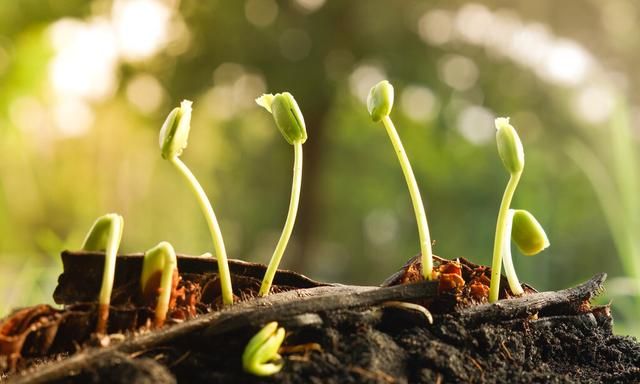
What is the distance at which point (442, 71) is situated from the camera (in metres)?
6.55

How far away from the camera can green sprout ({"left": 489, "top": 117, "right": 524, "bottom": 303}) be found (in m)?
0.53

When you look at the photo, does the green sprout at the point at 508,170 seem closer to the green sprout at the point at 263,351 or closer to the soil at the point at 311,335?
the soil at the point at 311,335

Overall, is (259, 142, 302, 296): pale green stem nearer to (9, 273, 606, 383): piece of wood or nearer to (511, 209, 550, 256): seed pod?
(9, 273, 606, 383): piece of wood

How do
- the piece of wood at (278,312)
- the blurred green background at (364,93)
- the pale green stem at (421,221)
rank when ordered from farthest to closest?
the blurred green background at (364,93) < the pale green stem at (421,221) < the piece of wood at (278,312)

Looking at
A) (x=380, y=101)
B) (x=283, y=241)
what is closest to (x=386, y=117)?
(x=380, y=101)

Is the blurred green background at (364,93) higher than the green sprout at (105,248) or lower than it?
higher

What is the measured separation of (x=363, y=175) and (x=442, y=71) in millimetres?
2046

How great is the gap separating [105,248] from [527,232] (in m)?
0.35

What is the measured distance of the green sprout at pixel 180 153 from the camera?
0.48 metres

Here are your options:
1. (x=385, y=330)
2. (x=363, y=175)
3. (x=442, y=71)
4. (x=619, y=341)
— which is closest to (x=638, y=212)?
(x=619, y=341)

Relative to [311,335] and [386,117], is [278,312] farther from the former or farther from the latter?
[386,117]

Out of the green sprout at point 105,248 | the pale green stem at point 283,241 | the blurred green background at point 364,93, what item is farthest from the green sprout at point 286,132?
the blurred green background at point 364,93

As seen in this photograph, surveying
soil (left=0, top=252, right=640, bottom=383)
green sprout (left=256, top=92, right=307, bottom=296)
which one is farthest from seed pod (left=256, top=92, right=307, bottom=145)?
soil (left=0, top=252, right=640, bottom=383)

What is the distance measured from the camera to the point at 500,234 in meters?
0.55
